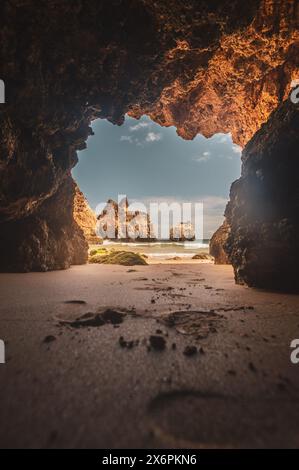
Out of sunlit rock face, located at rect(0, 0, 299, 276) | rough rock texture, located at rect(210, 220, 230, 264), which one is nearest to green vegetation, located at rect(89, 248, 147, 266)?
sunlit rock face, located at rect(0, 0, 299, 276)

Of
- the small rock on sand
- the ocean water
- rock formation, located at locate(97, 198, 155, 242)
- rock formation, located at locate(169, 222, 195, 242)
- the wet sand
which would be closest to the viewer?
the wet sand

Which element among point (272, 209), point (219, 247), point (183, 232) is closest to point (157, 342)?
point (272, 209)

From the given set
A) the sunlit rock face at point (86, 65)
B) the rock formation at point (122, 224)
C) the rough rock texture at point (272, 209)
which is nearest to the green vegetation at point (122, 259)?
the sunlit rock face at point (86, 65)

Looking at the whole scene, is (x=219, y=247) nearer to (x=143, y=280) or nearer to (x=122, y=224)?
(x=143, y=280)

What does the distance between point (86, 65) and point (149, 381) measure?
18.2ft

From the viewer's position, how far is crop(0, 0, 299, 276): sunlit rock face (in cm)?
394

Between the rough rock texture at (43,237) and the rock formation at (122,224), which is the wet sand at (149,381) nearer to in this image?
the rough rock texture at (43,237)

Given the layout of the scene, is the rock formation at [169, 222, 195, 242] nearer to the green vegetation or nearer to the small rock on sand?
the green vegetation

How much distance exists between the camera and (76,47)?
14.3 feet

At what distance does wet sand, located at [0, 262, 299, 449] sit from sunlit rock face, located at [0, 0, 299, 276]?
153 inches

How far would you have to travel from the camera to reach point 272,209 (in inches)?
158

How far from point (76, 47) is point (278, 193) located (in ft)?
14.9

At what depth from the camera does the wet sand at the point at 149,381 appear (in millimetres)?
900

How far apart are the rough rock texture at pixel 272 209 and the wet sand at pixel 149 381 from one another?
1.58 metres
